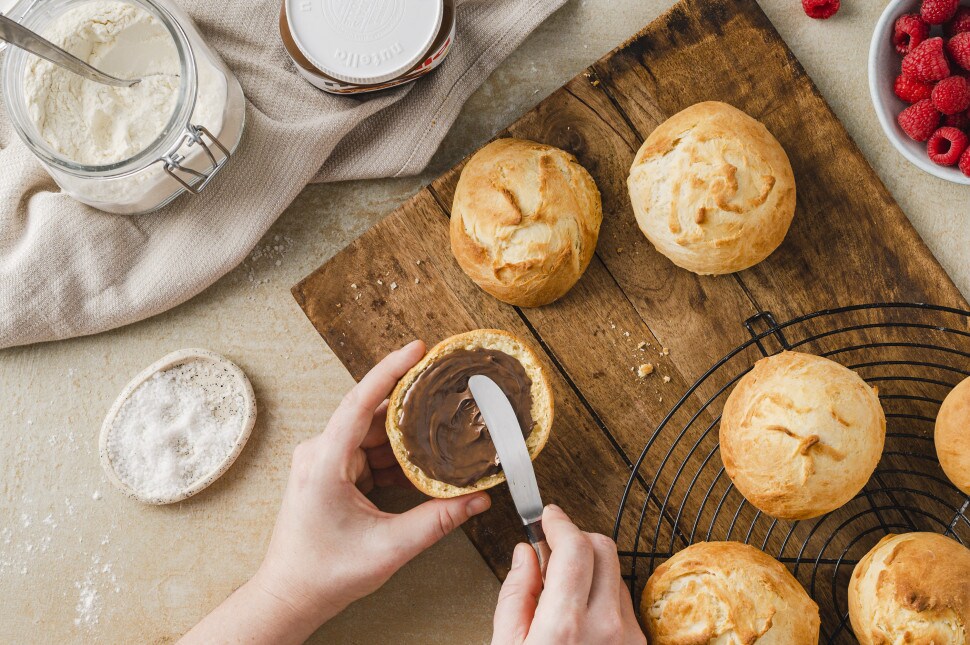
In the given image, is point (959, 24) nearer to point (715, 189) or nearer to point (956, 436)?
point (715, 189)

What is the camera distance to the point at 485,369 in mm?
2305

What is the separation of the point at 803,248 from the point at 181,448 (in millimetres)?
2385

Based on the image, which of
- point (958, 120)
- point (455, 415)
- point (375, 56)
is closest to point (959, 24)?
point (958, 120)

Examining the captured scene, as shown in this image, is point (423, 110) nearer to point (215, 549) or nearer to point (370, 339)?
point (370, 339)

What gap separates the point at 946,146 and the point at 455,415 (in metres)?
1.92

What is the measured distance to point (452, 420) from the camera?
2.28 m

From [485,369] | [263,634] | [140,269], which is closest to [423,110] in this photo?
[485,369]

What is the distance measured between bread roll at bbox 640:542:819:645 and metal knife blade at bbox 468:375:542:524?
57 cm

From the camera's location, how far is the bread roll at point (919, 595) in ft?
7.14

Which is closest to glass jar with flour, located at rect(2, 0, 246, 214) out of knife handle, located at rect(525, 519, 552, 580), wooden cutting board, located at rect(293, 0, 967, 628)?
wooden cutting board, located at rect(293, 0, 967, 628)

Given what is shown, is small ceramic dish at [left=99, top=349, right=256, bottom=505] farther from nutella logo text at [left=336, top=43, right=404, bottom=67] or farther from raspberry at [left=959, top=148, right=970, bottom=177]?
raspberry at [left=959, top=148, right=970, bottom=177]

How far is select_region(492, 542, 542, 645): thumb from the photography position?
2.06 m

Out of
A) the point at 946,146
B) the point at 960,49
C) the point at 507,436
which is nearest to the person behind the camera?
the point at 507,436

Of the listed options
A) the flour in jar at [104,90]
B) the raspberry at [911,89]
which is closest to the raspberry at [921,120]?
the raspberry at [911,89]
